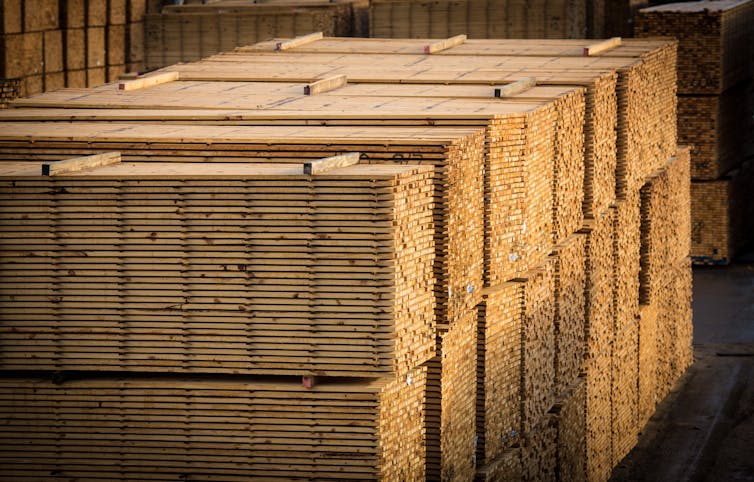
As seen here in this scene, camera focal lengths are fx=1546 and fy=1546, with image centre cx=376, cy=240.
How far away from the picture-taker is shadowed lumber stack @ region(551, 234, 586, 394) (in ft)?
45.9

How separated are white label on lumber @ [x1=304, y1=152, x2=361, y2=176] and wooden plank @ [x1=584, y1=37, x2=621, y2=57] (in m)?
7.53

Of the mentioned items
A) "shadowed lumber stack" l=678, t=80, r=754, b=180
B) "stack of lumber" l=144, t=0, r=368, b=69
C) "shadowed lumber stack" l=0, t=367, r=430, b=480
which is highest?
"stack of lumber" l=144, t=0, r=368, b=69

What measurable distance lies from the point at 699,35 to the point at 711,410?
827 centimetres

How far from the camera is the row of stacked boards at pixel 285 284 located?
9836mm

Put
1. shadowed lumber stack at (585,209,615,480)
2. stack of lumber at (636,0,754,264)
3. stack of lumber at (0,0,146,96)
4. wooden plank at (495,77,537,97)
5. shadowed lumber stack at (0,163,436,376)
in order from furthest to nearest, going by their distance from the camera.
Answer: stack of lumber at (636,0,754,264) < stack of lumber at (0,0,146,96) < shadowed lumber stack at (585,209,615,480) < wooden plank at (495,77,537,97) < shadowed lumber stack at (0,163,436,376)

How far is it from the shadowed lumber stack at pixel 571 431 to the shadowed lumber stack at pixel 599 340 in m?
0.17

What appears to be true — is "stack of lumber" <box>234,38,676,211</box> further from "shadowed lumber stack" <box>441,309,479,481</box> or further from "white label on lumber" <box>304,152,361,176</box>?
"white label on lumber" <box>304,152,361,176</box>

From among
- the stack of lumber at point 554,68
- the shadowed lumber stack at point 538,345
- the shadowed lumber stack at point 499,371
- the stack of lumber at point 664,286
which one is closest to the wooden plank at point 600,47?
the stack of lumber at point 554,68

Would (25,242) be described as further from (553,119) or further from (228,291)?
(553,119)

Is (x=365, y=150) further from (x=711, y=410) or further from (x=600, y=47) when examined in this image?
(x=711, y=410)

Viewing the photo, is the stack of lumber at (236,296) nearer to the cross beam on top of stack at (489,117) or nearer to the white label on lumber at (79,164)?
the white label on lumber at (79,164)

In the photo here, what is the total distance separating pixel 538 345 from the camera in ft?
44.1

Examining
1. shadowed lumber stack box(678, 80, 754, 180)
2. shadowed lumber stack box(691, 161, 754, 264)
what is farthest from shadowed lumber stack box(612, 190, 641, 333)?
shadowed lumber stack box(691, 161, 754, 264)

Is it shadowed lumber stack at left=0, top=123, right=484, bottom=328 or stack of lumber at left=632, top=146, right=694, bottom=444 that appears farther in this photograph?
stack of lumber at left=632, top=146, right=694, bottom=444
